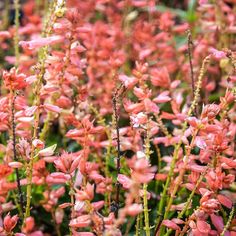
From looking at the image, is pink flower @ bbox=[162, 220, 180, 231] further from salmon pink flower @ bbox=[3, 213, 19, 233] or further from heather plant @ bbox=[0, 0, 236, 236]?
salmon pink flower @ bbox=[3, 213, 19, 233]

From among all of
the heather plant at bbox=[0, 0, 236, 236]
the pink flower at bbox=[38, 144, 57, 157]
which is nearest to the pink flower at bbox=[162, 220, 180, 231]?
the heather plant at bbox=[0, 0, 236, 236]

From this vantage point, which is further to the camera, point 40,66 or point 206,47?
point 206,47

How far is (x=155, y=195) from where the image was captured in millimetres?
2012

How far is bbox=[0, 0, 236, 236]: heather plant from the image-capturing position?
1418 millimetres

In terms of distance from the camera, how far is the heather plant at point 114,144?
1.42 meters

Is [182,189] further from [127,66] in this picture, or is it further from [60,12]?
[127,66]

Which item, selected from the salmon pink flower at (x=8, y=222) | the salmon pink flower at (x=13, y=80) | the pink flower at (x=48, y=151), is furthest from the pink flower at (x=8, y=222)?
the salmon pink flower at (x=13, y=80)

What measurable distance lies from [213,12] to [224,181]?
1281mm

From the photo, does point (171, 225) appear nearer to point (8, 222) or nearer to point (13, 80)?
point (8, 222)

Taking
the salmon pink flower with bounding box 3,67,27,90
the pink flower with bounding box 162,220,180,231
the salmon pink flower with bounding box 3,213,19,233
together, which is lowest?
the pink flower with bounding box 162,220,180,231

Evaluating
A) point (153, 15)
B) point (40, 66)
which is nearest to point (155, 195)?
point (40, 66)

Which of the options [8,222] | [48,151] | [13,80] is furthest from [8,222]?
[13,80]

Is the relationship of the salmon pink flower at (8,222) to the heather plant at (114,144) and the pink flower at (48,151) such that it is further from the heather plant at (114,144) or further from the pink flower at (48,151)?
the pink flower at (48,151)

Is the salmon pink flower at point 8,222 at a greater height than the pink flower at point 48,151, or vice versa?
the pink flower at point 48,151
